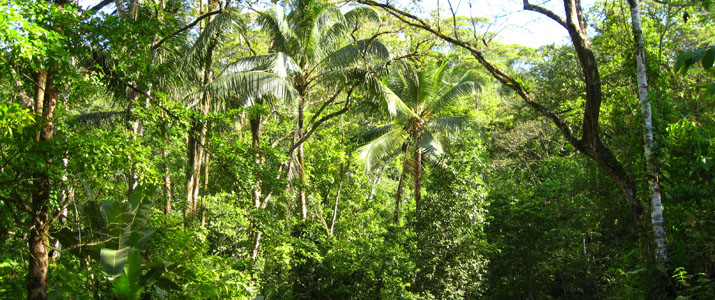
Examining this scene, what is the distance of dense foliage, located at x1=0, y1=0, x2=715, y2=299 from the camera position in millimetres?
5547

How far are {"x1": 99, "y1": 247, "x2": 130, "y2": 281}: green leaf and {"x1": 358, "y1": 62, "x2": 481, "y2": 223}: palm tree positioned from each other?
915cm

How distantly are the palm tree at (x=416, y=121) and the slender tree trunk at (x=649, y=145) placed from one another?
7755mm

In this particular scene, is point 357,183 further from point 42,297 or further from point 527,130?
point 42,297

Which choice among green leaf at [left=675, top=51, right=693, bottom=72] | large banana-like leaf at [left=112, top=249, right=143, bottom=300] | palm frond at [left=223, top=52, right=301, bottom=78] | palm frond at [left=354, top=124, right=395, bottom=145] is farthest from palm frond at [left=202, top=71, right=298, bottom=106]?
green leaf at [left=675, top=51, right=693, bottom=72]

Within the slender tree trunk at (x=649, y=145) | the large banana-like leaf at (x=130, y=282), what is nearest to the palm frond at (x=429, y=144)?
the slender tree trunk at (x=649, y=145)

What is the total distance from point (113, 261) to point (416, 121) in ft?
36.1

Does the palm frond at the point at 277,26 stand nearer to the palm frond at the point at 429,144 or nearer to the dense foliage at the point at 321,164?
the dense foliage at the point at 321,164

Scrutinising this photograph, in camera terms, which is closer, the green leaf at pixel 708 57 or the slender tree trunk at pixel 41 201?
the green leaf at pixel 708 57

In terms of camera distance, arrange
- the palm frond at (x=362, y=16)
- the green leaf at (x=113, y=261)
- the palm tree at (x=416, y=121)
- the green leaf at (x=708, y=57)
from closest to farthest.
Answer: the green leaf at (x=708, y=57) → the green leaf at (x=113, y=261) → the palm frond at (x=362, y=16) → the palm tree at (x=416, y=121)

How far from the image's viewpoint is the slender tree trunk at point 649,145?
20.8ft

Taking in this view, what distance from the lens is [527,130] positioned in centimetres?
1758

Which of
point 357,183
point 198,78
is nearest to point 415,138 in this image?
point 357,183

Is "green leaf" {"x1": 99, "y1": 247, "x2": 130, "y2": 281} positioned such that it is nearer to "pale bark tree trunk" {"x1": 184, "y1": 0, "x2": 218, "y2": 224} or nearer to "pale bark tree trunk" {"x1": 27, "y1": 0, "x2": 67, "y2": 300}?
"pale bark tree trunk" {"x1": 27, "y1": 0, "x2": 67, "y2": 300}

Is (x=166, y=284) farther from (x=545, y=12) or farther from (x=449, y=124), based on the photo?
(x=449, y=124)
